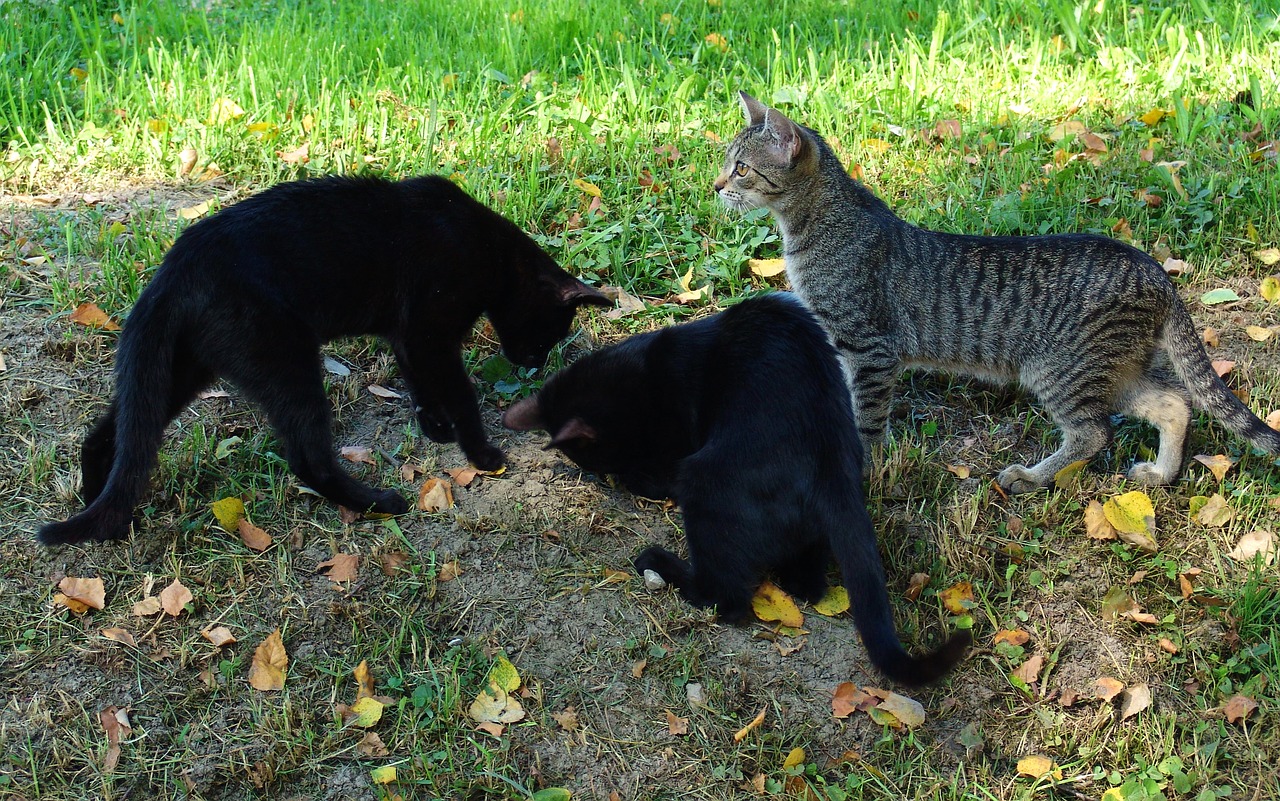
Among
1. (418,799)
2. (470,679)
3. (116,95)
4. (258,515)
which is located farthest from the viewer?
(116,95)

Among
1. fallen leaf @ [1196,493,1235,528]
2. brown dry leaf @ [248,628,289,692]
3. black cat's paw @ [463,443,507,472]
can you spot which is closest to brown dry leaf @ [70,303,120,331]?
black cat's paw @ [463,443,507,472]

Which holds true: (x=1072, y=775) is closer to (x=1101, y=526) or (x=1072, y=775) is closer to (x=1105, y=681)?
(x=1105, y=681)

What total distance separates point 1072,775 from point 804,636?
866mm

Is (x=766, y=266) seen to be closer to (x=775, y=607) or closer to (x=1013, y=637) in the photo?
(x=775, y=607)

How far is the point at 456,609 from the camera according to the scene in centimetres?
346

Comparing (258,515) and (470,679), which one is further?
(258,515)

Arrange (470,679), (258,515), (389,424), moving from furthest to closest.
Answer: (389,424) → (258,515) → (470,679)

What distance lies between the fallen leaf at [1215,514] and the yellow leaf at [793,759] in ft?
5.75

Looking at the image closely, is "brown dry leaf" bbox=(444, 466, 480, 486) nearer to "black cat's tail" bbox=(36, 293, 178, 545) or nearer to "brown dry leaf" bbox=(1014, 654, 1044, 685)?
"black cat's tail" bbox=(36, 293, 178, 545)

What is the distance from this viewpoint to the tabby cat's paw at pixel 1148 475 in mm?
3908

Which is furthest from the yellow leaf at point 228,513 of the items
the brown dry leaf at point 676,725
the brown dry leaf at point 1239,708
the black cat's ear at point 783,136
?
the brown dry leaf at point 1239,708

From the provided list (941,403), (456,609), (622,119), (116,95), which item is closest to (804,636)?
(456,609)

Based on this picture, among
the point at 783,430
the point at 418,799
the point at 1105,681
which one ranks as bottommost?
the point at 418,799

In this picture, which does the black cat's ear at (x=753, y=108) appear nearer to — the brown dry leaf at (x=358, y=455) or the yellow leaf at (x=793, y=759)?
the brown dry leaf at (x=358, y=455)
